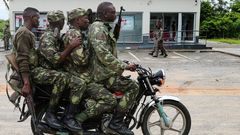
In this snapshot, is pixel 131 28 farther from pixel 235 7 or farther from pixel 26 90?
pixel 235 7

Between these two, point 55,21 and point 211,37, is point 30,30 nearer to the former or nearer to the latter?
point 55,21

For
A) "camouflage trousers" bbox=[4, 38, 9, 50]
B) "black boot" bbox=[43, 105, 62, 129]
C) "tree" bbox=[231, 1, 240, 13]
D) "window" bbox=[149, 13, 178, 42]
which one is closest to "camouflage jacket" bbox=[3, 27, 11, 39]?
"camouflage trousers" bbox=[4, 38, 9, 50]

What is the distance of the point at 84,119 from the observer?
541 centimetres

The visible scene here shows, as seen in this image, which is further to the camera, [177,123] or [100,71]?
[177,123]

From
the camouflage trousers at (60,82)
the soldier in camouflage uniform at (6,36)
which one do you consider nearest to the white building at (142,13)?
the soldier in camouflage uniform at (6,36)

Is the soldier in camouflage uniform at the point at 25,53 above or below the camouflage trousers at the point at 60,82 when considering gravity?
above

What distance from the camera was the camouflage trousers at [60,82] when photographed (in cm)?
528

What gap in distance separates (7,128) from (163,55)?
16222 millimetres

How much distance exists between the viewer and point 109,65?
17.1 ft

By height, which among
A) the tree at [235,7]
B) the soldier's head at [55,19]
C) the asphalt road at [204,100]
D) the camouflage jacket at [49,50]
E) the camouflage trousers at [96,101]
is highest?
the tree at [235,7]

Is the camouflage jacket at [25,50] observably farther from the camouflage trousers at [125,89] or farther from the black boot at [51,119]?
the camouflage trousers at [125,89]

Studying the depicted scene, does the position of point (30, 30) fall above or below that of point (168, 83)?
above

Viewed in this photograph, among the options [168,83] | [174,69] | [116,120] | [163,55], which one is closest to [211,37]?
[163,55]

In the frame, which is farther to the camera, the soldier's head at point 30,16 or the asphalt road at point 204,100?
the asphalt road at point 204,100
